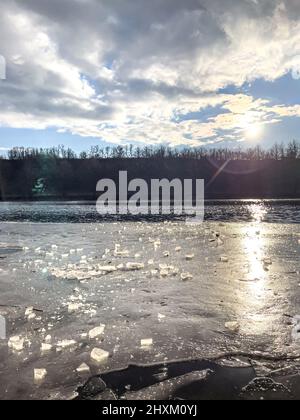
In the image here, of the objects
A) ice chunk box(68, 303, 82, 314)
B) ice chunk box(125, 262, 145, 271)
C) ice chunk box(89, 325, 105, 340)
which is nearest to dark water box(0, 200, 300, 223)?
ice chunk box(125, 262, 145, 271)

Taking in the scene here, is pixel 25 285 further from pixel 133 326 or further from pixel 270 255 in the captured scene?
pixel 270 255

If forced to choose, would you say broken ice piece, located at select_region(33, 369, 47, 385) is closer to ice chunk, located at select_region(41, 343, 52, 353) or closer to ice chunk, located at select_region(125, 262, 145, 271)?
ice chunk, located at select_region(41, 343, 52, 353)

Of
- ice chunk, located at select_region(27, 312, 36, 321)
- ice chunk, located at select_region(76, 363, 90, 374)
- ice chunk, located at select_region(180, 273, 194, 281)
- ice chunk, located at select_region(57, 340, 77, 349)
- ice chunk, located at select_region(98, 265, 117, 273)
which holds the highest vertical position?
ice chunk, located at select_region(98, 265, 117, 273)

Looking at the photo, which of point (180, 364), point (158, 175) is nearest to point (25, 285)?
point (180, 364)

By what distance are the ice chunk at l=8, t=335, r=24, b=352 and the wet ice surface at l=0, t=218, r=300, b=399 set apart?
3cm

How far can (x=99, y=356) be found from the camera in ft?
13.4

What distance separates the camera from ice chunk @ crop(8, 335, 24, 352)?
438 centimetres

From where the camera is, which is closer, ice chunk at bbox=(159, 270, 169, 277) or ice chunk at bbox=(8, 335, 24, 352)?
ice chunk at bbox=(8, 335, 24, 352)

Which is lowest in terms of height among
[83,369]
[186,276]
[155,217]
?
[83,369]

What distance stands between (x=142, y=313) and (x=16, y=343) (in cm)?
192

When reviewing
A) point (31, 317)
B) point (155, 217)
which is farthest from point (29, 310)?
point (155, 217)

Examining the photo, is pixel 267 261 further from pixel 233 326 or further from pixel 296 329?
pixel 233 326

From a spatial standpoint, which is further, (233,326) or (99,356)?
(233,326)

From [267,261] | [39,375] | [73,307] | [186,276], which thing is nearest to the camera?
[39,375]
